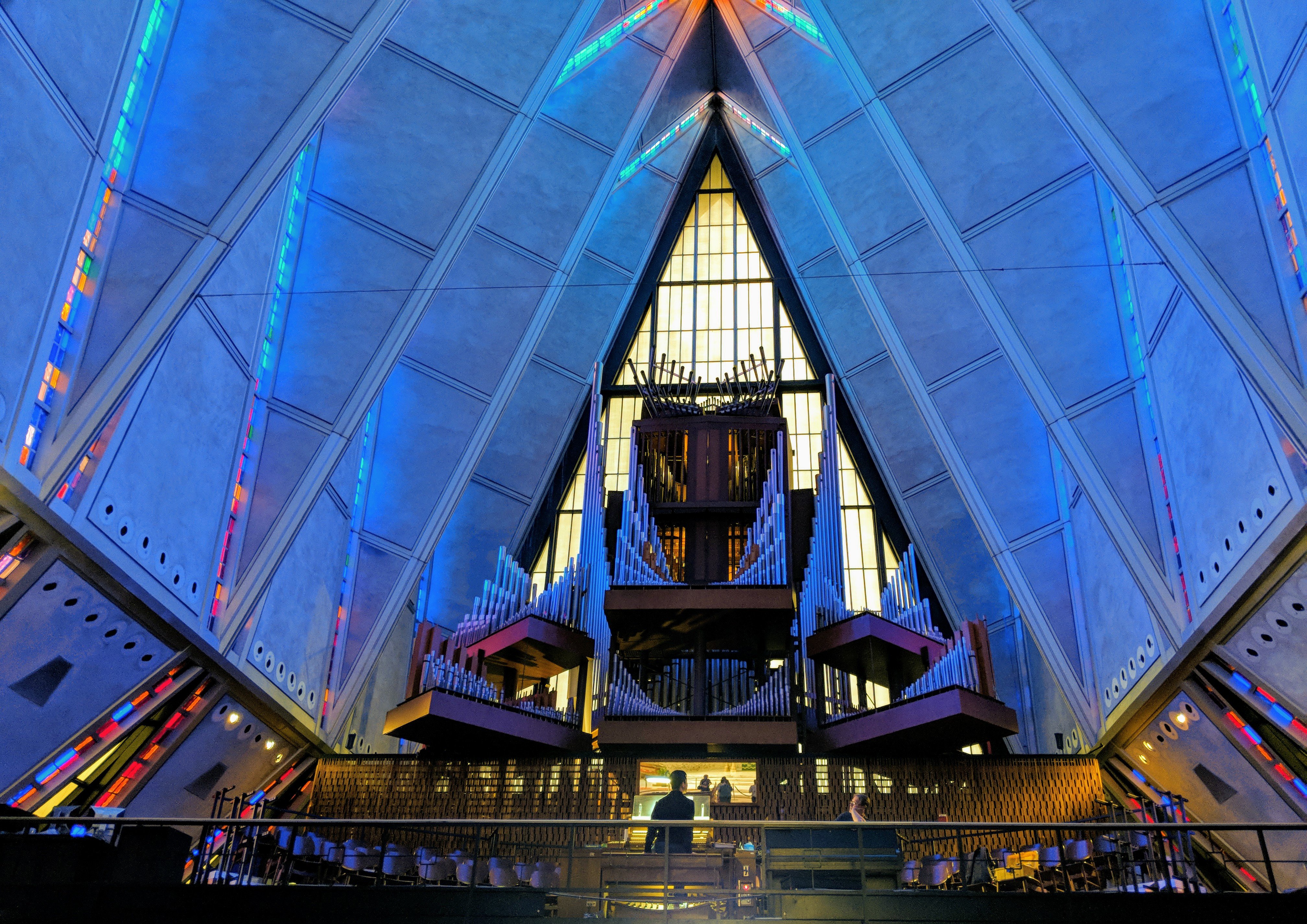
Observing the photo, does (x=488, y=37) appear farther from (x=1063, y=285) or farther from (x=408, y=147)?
(x=1063, y=285)

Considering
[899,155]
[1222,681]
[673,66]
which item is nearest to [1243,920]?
[1222,681]

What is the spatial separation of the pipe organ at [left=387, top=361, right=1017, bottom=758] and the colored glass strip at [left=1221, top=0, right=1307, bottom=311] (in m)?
6.28

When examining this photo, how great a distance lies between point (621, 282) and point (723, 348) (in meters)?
2.87

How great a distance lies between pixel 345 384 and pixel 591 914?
26.0 ft

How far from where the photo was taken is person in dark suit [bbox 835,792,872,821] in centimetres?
1024

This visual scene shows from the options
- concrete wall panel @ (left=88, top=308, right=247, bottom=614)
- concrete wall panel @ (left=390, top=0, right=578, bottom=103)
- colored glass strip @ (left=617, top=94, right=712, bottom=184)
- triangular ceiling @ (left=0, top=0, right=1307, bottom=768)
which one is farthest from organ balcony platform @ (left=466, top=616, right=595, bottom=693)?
colored glass strip @ (left=617, top=94, right=712, bottom=184)

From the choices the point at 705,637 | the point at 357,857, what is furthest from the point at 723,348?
the point at 357,857

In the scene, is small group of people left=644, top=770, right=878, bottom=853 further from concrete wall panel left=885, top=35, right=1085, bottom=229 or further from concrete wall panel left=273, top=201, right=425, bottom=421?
concrete wall panel left=885, top=35, right=1085, bottom=229

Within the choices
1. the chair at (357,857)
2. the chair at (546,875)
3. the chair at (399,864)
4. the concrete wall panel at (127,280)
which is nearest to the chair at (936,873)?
the chair at (546,875)

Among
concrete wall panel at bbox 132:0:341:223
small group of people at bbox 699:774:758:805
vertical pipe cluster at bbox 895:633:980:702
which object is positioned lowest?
small group of people at bbox 699:774:758:805

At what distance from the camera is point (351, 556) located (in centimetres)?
1678

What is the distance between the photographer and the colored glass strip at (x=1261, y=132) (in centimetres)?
940

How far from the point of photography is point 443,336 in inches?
679

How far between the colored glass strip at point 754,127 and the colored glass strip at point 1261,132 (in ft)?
35.8
